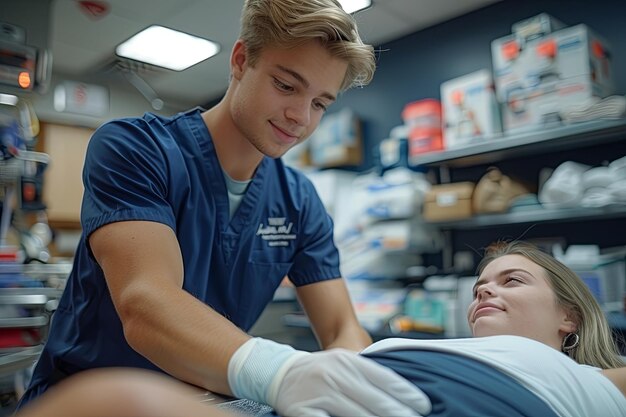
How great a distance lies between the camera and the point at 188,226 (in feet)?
3.95

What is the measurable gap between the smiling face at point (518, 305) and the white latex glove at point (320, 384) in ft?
1.83

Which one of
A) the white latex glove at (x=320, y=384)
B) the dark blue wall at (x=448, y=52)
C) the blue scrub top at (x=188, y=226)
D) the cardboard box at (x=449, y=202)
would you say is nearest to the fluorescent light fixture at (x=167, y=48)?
the dark blue wall at (x=448, y=52)

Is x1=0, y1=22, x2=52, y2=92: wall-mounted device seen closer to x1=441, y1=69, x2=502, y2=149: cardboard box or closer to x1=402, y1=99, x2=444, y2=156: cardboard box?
x1=402, y1=99, x2=444, y2=156: cardboard box

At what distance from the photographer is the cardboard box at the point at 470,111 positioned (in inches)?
107

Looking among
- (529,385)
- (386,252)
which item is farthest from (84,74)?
(529,385)

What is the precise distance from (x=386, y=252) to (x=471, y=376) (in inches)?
87.5

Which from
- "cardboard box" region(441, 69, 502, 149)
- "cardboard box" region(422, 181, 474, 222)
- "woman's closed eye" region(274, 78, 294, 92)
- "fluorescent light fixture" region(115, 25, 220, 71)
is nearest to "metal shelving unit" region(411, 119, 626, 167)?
"cardboard box" region(441, 69, 502, 149)

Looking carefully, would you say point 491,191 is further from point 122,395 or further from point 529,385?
point 122,395

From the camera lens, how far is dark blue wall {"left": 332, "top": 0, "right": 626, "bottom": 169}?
105 inches

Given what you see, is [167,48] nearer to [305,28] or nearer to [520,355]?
[305,28]

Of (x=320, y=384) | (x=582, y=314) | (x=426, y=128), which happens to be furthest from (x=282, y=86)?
(x=426, y=128)

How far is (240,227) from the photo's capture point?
1326 mm

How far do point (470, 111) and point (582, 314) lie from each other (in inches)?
66.7

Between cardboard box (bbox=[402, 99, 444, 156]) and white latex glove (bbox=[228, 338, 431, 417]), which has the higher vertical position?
cardboard box (bbox=[402, 99, 444, 156])
